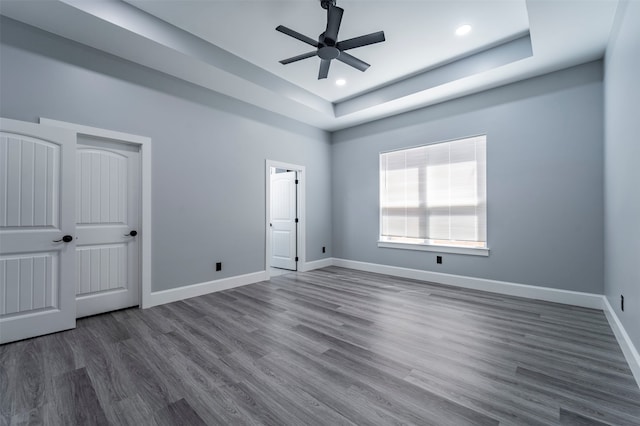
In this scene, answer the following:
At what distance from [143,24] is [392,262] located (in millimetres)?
4920

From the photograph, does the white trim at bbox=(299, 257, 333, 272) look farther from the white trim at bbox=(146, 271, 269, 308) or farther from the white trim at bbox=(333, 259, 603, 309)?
the white trim at bbox=(146, 271, 269, 308)

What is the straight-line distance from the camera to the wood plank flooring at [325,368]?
162 cm

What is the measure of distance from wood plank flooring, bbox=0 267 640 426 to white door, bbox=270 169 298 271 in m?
2.38

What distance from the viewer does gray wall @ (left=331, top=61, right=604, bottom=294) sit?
3.39 metres

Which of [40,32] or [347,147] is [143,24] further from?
[347,147]

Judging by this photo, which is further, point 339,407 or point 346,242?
point 346,242

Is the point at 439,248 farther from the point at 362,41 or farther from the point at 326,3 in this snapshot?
the point at 326,3

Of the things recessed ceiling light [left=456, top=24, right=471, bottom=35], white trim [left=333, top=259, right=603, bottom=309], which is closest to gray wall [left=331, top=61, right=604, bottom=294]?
white trim [left=333, top=259, right=603, bottom=309]

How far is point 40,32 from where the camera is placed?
2.80 metres

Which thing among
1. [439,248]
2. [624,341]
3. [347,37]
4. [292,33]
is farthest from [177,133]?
[624,341]

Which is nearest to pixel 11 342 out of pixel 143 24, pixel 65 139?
pixel 65 139

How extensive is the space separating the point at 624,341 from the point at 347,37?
402 centimetres

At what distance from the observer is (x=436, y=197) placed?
4680mm

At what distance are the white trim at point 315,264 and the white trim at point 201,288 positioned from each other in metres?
0.94
